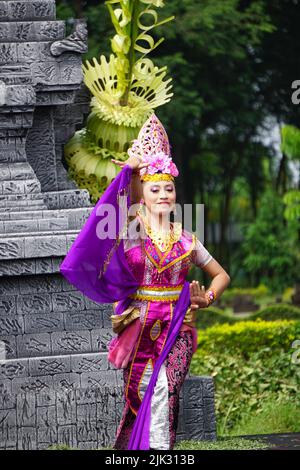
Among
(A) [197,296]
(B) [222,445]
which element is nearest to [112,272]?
(A) [197,296]

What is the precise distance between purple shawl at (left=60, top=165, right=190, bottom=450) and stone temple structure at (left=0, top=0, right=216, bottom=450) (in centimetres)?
120

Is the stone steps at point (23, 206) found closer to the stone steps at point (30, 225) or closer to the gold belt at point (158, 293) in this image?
the stone steps at point (30, 225)

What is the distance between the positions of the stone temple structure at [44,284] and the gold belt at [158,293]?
4.30 feet

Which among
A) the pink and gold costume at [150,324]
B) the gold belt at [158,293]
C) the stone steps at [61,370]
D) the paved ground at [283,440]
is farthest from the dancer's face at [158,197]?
the paved ground at [283,440]

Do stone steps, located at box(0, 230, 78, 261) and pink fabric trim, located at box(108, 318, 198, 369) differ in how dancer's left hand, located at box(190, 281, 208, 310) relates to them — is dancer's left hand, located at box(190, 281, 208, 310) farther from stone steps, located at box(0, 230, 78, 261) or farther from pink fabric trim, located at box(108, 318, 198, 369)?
stone steps, located at box(0, 230, 78, 261)

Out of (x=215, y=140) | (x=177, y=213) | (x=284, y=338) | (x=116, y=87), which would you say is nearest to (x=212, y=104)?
(x=215, y=140)

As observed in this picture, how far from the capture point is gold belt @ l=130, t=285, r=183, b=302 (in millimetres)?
8539

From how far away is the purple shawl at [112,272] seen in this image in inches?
327

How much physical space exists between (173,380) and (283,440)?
80.1 inches

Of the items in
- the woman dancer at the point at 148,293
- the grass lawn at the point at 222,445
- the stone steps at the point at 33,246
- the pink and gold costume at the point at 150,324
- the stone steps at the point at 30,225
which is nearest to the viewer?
the woman dancer at the point at 148,293

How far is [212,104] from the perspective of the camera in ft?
84.9

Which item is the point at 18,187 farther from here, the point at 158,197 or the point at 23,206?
the point at 158,197

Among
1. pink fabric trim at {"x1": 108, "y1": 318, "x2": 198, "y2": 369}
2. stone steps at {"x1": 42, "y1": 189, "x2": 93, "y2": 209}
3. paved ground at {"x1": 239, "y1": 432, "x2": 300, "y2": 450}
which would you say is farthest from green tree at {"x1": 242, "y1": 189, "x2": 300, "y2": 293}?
pink fabric trim at {"x1": 108, "y1": 318, "x2": 198, "y2": 369}

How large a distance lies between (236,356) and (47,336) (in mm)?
4109
